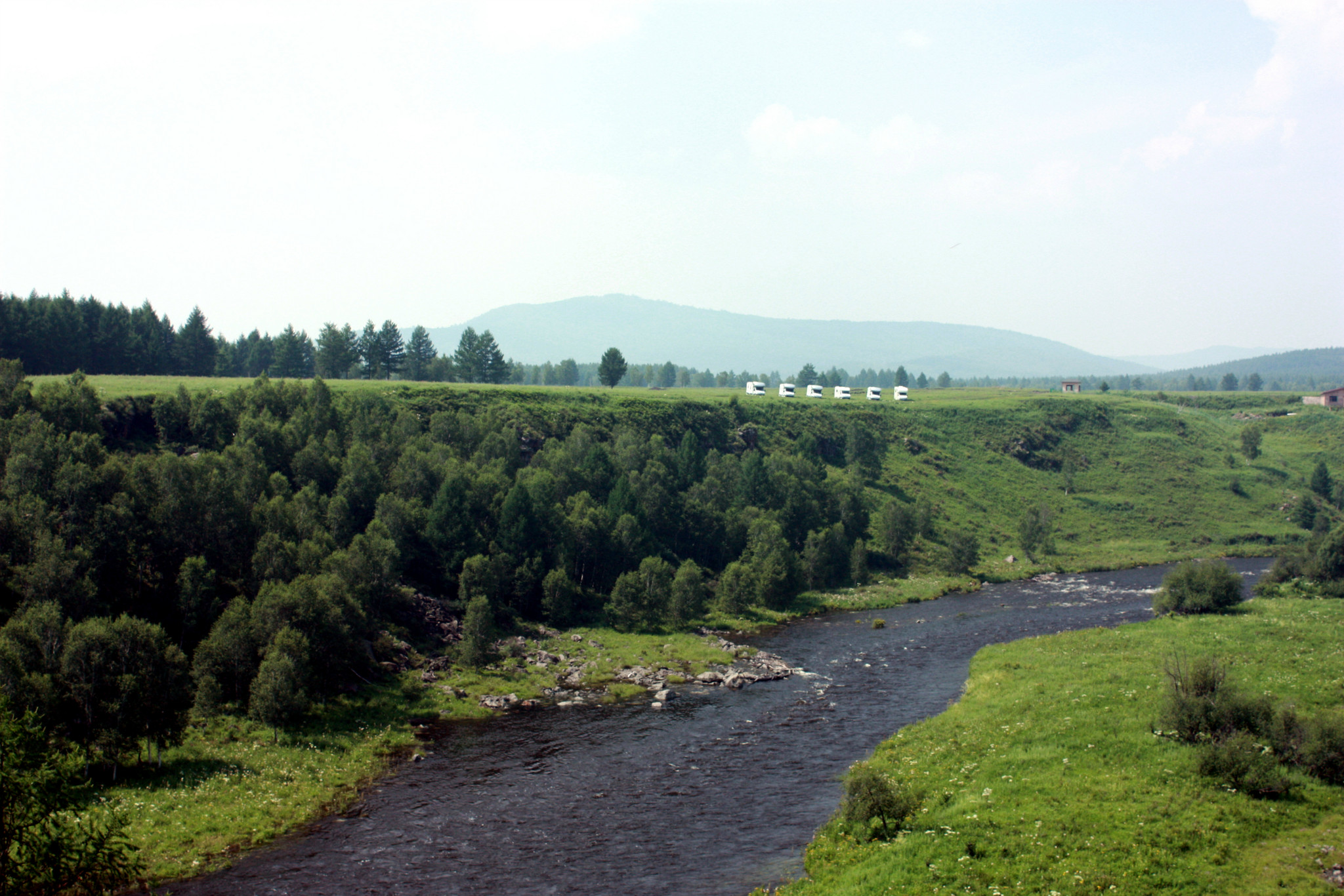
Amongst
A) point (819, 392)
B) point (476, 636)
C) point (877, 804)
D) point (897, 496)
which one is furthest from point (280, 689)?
point (819, 392)

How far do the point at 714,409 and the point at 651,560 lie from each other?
71.6 meters

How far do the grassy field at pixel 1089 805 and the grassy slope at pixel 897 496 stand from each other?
26810 mm

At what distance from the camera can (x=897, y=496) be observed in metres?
129

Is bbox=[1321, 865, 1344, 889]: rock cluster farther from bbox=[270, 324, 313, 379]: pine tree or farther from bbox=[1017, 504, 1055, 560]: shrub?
bbox=[270, 324, 313, 379]: pine tree

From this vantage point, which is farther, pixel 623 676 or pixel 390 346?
pixel 390 346

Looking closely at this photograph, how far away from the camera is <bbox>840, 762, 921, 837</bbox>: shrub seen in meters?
32.0

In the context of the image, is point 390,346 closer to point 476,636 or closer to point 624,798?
point 476,636

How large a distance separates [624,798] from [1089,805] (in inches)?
851

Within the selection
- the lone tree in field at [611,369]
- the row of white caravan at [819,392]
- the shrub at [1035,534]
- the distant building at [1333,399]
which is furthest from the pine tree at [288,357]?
the distant building at [1333,399]

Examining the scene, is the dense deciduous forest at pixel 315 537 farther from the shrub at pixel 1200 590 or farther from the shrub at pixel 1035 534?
the shrub at pixel 1200 590

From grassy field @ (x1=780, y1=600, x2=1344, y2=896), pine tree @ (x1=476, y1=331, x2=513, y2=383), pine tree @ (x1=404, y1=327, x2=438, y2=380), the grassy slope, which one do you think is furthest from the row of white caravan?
grassy field @ (x1=780, y1=600, x2=1344, y2=896)

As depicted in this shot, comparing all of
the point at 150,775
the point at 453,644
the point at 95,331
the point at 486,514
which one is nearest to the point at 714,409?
the point at 486,514

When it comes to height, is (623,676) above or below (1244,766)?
below

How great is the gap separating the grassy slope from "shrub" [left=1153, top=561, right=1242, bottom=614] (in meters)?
28.0
